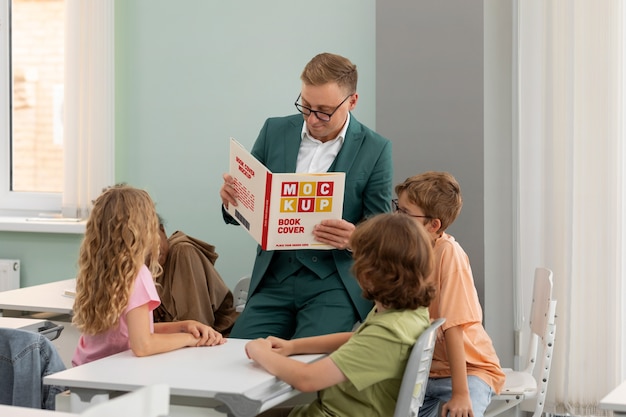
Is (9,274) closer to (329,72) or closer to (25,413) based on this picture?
(329,72)

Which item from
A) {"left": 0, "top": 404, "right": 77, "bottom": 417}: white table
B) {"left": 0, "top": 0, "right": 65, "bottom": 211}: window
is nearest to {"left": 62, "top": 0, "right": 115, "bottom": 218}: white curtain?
{"left": 0, "top": 0, "right": 65, "bottom": 211}: window

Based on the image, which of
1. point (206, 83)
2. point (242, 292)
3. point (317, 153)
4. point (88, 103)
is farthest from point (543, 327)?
point (88, 103)

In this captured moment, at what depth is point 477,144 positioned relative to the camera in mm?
3844

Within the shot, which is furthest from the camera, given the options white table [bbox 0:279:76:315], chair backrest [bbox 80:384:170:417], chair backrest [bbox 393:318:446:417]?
white table [bbox 0:279:76:315]

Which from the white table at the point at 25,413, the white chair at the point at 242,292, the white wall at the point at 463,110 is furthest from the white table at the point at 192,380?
the white wall at the point at 463,110

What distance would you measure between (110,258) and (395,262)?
807 mm

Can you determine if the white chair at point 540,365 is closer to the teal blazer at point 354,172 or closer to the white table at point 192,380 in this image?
the teal blazer at point 354,172

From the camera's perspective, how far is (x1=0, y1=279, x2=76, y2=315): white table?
3414 mm

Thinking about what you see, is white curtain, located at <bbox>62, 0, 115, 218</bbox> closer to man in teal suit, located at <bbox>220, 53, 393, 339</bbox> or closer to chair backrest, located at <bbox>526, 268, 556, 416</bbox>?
man in teal suit, located at <bbox>220, 53, 393, 339</bbox>

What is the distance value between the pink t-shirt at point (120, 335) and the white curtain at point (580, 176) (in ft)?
6.99

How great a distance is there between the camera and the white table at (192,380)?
202 cm

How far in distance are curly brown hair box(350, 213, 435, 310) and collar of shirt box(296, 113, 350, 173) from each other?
0.75 metres

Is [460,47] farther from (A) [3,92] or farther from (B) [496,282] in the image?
(A) [3,92]

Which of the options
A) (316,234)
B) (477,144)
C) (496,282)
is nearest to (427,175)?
(316,234)
